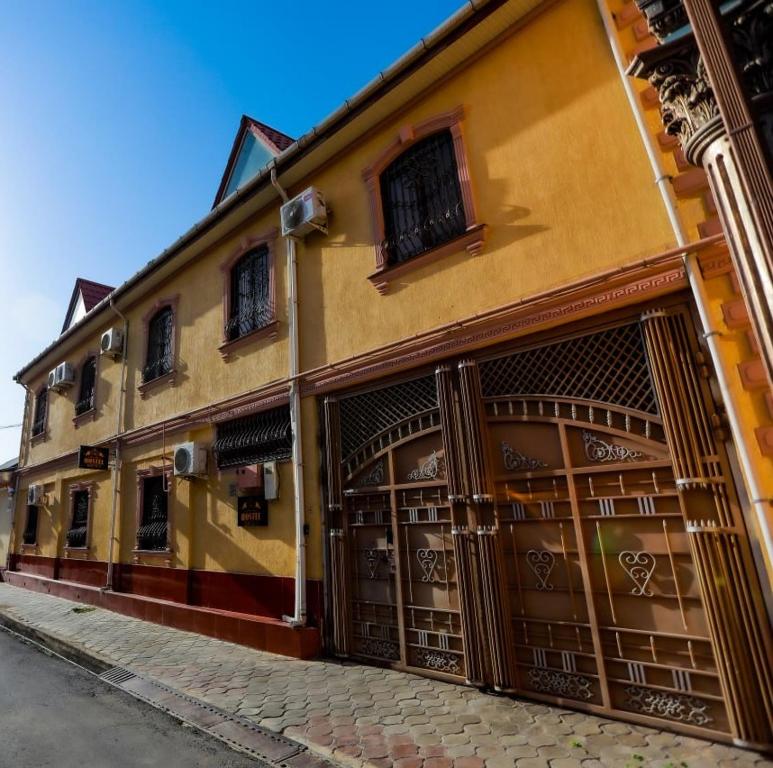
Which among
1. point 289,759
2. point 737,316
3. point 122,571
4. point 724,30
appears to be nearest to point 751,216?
point 724,30

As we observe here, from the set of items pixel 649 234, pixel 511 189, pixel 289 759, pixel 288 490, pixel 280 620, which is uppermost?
pixel 511 189

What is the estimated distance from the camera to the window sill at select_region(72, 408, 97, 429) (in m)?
11.1

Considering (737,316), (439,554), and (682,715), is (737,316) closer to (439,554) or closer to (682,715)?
(682,715)

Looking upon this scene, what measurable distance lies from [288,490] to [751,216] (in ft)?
18.3

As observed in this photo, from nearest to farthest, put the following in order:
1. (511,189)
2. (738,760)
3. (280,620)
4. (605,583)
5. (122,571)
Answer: (738,760) < (605,583) < (511,189) < (280,620) < (122,571)

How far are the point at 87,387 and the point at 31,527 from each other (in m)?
5.01

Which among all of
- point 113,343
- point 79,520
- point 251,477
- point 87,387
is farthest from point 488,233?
point 79,520

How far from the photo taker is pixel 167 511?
845 centimetres

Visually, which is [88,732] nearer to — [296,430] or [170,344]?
[296,430]

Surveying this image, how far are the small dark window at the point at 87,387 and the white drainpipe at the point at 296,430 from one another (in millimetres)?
7371

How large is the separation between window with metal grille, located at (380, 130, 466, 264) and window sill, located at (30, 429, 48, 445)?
12.8 metres

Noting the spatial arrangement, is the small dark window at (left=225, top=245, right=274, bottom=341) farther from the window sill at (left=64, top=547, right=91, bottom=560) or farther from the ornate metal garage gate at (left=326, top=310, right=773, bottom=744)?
the window sill at (left=64, top=547, right=91, bottom=560)

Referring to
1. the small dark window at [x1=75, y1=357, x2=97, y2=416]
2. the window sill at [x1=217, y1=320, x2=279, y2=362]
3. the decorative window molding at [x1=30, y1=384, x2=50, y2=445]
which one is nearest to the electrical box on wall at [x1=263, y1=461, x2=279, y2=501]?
the window sill at [x1=217, y1=320, x2=279, y2=362]

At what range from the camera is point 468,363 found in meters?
4.85
